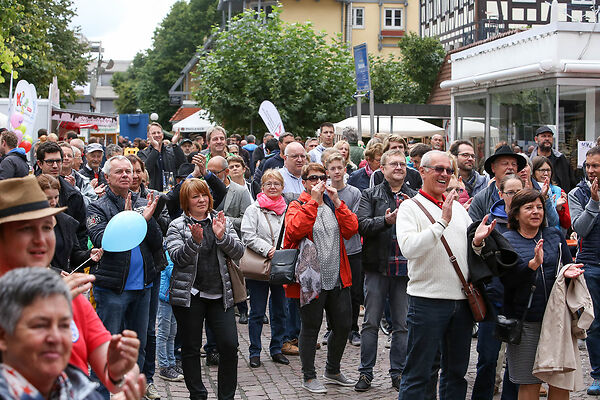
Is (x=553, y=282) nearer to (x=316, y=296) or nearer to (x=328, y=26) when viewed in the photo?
(x=316, y=296)

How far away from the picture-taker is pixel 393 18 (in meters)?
55.3

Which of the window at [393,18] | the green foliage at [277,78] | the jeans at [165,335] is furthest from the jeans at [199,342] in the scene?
the window at [393,18]

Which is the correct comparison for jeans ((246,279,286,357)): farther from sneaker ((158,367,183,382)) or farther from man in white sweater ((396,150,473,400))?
man in white sweater ((396,150,473,400))

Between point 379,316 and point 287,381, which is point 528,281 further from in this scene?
point 287,381

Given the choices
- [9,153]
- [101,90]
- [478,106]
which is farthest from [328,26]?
[101,90]

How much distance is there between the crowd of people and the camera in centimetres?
549

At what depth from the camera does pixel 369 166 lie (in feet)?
30.6

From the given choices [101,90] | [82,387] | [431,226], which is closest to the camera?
[82,387]

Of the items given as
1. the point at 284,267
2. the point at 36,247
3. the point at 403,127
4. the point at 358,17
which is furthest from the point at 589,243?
the point at 358,17

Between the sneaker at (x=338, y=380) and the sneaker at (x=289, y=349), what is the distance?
1227 mm

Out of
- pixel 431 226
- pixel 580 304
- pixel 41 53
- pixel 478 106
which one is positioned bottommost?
pixel 580 304

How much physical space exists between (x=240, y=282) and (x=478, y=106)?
45.7 ft

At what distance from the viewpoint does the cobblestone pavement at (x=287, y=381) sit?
7.17m

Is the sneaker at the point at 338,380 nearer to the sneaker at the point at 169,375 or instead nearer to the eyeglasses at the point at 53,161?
the sneaker at the point at 169,375
